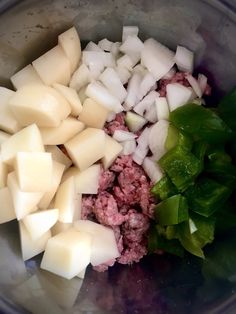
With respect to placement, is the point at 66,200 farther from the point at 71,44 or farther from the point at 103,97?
the point at 71,44

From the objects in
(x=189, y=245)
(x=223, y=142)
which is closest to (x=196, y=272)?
(x=189, y=245)

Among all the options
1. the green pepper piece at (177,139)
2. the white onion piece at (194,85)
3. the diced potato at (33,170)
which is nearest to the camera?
the diced potato at (33,170)

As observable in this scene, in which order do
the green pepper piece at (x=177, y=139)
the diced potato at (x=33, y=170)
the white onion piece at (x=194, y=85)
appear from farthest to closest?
the white onion piece at (x=194, y=85) < the green pepper piece at (x=177, y=139) < the diced potato at (x=33, y=170)

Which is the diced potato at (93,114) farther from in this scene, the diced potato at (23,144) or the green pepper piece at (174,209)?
the green pepper piece at (174,209)

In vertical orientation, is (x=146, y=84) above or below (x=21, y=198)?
above

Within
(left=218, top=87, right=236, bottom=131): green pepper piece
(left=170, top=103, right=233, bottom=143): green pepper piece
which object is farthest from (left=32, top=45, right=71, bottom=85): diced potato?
(left=218, top=87, right=236, bottom=131): green pepper piece

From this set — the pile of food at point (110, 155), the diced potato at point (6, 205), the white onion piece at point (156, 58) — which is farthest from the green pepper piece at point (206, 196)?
the diced potato at point (6, 205)

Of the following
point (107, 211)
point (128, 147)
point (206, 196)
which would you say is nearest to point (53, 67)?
point (128, 147)

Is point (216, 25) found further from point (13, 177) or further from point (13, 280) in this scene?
point (13, 280)
